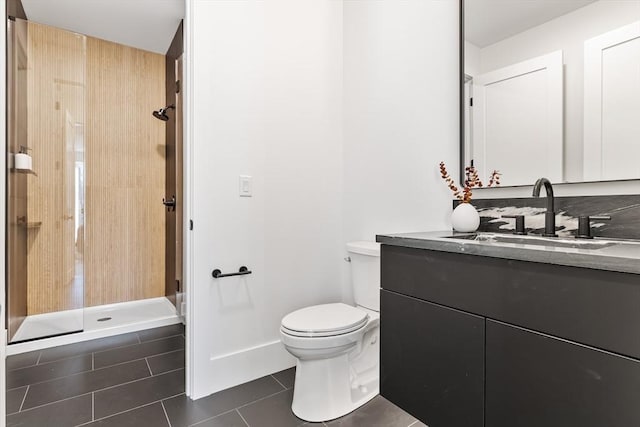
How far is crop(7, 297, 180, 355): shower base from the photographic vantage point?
7.75 ft

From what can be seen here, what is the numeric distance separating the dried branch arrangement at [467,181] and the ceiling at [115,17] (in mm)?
2136

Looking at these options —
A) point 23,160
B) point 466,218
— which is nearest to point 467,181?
point 466,218

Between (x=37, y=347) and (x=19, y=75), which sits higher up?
(x=19, y=75)

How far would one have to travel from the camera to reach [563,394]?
861 mm

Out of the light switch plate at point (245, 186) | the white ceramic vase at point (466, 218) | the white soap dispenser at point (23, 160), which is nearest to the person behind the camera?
the white ceramic vase at point (466, 218)

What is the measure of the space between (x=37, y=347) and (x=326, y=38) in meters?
2.90

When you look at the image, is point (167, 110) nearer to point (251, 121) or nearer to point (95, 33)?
point (95, 33)

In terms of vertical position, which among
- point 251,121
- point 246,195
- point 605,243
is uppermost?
point 251,121

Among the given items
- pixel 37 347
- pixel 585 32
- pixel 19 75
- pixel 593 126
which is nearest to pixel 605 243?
pixel 593 126

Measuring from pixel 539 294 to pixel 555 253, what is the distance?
12cm

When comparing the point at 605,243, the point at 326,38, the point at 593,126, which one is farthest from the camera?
the point at 326,38

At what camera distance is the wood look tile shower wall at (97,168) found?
2.70 meters

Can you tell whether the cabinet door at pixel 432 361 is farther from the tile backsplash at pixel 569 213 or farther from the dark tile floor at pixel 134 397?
the tile backsplash at pixel 569 213

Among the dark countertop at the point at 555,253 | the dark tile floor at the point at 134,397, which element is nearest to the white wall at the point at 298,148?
the dark tile floor at the point at 134,397
